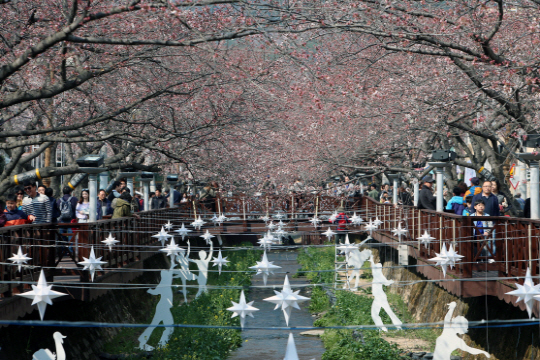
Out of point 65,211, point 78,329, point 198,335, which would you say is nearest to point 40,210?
point 65,211

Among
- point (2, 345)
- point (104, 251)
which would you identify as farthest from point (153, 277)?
point (2, 345)

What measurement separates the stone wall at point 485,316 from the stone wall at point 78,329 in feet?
20.1

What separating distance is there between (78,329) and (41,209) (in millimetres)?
2985

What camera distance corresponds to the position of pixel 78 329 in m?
13.9

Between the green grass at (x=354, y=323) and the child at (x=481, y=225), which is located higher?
the child at (x=481, y=225)

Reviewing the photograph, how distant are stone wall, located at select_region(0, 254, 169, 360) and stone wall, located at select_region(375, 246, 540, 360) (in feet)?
20.1

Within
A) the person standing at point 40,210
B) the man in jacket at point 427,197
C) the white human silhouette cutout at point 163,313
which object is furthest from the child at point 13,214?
the man in jacket at point 427,197

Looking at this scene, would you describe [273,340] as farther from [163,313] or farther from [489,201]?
[489,201]

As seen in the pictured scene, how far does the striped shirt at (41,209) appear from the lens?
12.3 meters

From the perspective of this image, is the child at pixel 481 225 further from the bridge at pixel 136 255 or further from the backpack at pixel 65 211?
the backpack at pixel 65 211

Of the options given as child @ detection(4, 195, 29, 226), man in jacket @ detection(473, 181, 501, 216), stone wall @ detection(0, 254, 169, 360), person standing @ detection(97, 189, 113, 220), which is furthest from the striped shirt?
man in jacket @ detection(473, 181, 501, 216)

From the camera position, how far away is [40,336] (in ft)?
40.0

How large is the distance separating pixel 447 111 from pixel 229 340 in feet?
24.4

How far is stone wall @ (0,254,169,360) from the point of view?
36.5 ft
